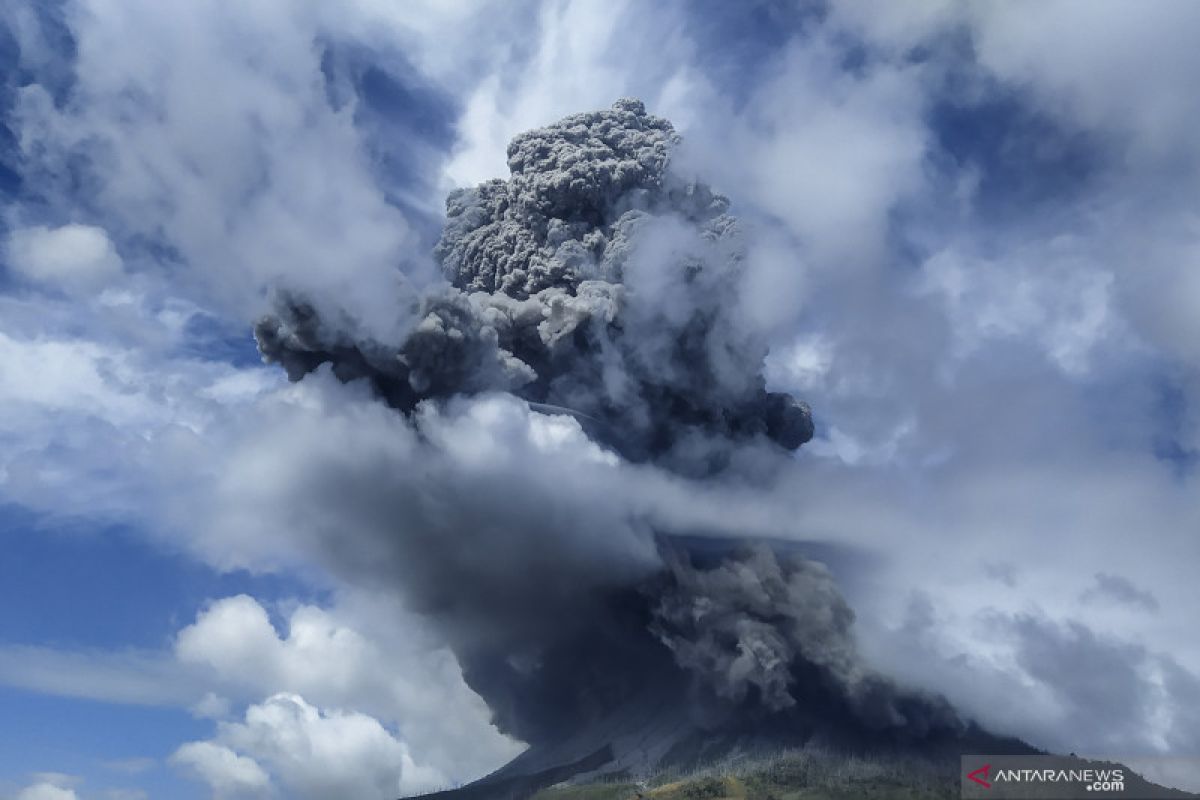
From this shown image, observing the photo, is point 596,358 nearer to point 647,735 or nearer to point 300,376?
point 300,376

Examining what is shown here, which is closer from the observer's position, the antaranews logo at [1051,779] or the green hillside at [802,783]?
the antaranews logo at [1051,779]

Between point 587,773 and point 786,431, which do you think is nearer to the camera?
point 587,773

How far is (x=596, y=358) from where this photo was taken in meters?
99.2

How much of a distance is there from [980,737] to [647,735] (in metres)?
33.1

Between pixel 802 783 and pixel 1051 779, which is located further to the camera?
pixel 802 783

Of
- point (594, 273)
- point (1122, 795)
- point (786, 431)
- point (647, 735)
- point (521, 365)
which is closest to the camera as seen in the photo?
point (1122, 795)

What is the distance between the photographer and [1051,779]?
9031 cm

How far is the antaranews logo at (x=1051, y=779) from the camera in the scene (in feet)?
282

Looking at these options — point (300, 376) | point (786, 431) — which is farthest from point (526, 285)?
point (786, 431)

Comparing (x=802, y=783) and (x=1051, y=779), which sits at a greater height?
(x=1051, y=779)

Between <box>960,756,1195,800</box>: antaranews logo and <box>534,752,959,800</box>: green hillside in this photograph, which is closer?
<box>960,756,1195,800</box>: antaranews logo

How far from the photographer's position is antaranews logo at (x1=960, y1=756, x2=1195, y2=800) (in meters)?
86.1

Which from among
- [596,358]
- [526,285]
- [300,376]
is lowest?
[300,376]

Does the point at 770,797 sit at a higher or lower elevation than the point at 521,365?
lower
